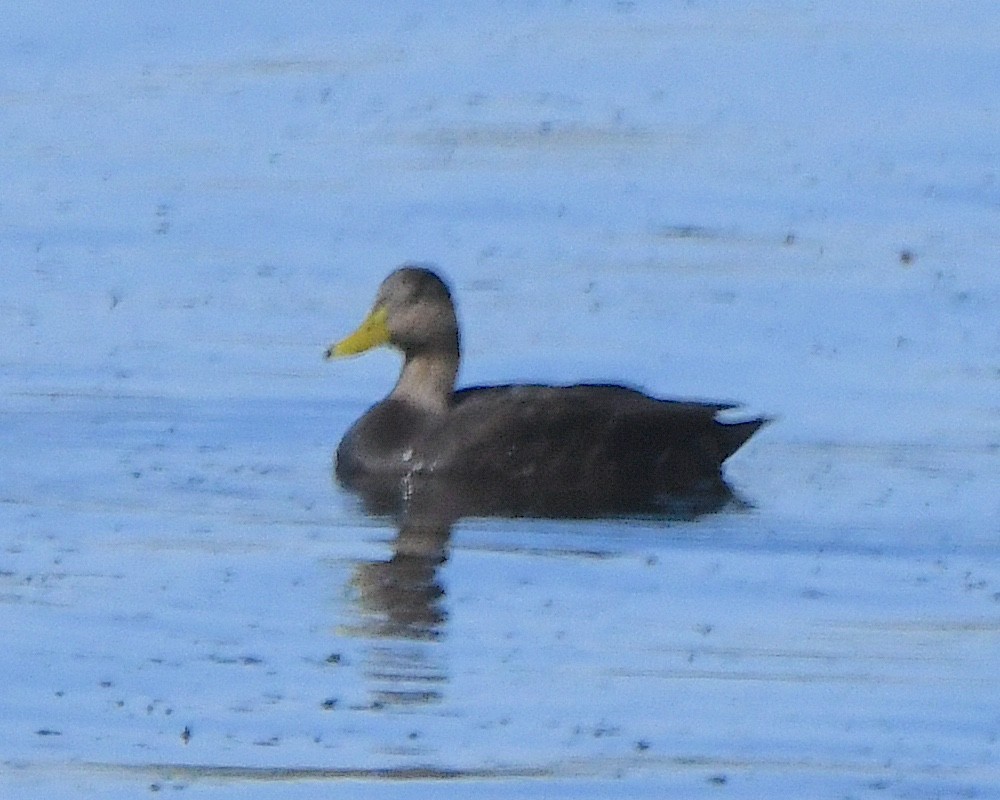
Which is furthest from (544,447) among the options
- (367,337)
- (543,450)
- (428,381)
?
(367,337)

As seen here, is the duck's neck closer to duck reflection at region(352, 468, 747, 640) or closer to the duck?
the duck

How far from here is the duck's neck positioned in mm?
14469

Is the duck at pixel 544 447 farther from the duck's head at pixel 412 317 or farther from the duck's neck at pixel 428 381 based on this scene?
the duck's head at pixel 412 317

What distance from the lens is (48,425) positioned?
1440 cm

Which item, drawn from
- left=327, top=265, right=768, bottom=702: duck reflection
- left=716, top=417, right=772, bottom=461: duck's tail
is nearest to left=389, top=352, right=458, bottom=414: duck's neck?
left=327, top=265, right=768, bottom=702: duck reflection

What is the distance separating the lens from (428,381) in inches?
576

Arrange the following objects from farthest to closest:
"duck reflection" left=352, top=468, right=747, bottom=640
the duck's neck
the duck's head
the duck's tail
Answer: the duck's head < the duck's neck < the duck's tail < "duck reflection" left=352, top=468, right=747, bottom=640

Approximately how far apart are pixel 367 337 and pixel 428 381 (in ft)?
1.13

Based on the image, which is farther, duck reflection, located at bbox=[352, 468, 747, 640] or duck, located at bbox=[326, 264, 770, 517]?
duck, located at bbox=[326, 264, 770, 517]

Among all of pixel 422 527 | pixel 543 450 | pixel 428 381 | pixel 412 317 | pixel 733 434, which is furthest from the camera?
pixel 412 317

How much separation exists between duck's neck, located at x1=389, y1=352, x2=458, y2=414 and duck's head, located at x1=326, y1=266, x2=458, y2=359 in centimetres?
4

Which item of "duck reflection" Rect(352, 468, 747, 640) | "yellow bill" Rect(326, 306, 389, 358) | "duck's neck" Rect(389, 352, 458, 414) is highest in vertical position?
"yellow bill" Rect(326, 306, 389, 358)

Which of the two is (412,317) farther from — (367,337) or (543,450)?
(543,450)

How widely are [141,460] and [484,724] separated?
14.0ft
